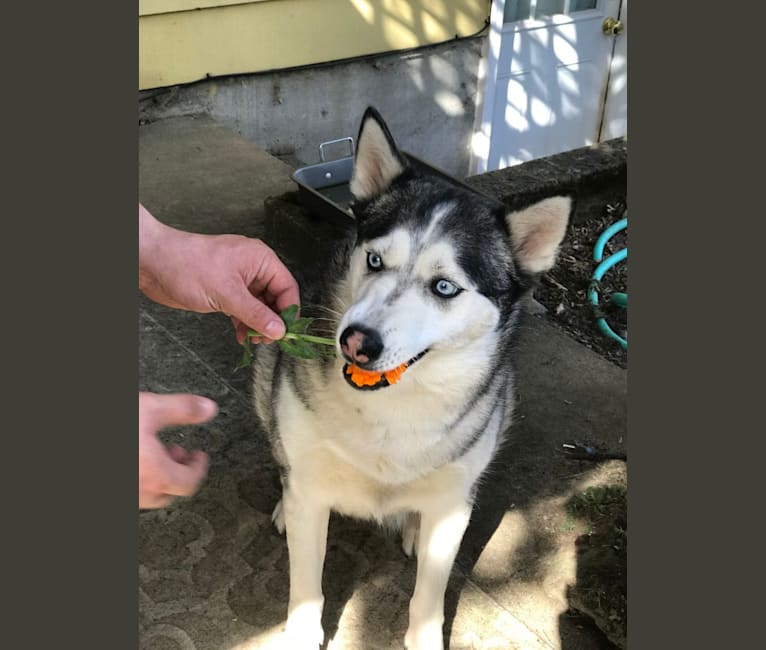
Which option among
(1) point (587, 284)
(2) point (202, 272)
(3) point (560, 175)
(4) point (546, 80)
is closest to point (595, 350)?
(1) point (587, 284)

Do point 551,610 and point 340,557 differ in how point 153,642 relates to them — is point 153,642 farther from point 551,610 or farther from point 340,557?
point 551,610

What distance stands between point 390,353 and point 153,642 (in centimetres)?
137

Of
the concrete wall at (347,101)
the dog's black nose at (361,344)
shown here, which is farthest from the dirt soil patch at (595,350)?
the concrete wall at (347,101)

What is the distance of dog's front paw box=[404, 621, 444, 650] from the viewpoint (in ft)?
9.56

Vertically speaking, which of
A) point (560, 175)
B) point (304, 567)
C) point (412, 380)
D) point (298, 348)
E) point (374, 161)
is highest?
point (374, 161)

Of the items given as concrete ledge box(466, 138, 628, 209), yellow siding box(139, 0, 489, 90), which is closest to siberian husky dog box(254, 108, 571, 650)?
concrete ledge box(466, 138, 628, 209)

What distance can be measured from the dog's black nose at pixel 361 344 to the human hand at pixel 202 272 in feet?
0.90

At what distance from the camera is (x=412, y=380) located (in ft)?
8.79

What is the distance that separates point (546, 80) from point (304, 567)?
5.92 meters

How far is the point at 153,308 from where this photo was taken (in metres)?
4.44

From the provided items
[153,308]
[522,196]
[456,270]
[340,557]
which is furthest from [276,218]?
[456,270]

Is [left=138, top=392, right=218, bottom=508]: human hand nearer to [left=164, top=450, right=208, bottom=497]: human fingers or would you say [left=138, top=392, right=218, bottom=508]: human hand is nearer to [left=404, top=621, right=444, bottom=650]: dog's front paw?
[left=164, top=450, right=208, bottom=497]: human fingers

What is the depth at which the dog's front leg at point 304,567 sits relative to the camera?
2836 mm

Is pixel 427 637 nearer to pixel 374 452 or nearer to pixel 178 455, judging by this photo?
pixel 374 452
